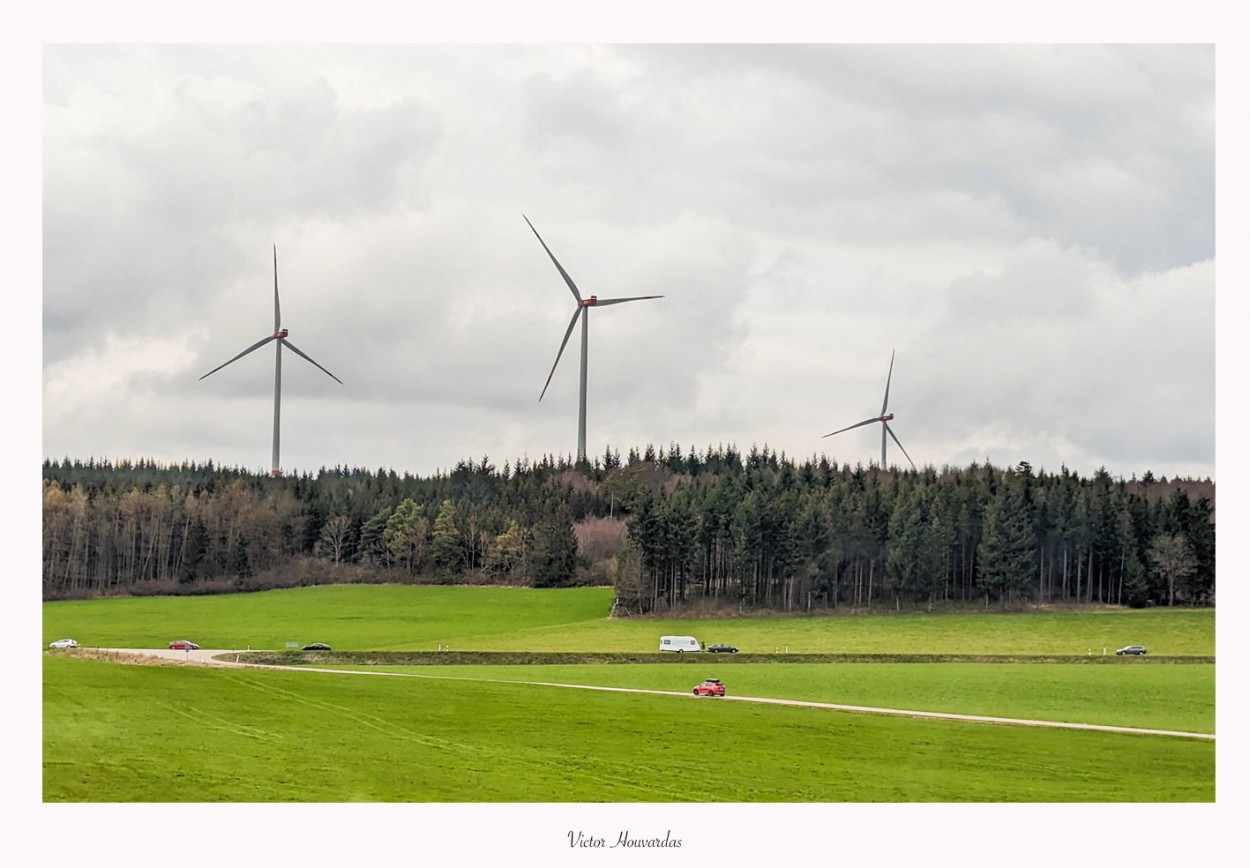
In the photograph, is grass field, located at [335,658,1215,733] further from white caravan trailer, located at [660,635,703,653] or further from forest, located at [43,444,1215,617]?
forest, located at [43,444,1215,617]

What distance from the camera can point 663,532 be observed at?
10325 cm

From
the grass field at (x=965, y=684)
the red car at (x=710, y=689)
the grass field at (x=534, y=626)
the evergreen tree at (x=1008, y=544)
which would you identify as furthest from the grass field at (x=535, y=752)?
the evergreen tree at (x=1008, y=544)

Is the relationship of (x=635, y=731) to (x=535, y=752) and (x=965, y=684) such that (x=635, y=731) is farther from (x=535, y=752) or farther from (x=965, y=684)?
(x=965, y=684)

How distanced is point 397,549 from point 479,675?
45.2m

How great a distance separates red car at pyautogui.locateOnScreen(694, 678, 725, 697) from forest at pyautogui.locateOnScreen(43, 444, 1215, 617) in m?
25.1

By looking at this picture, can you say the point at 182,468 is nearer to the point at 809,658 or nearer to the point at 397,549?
the point at 397,549

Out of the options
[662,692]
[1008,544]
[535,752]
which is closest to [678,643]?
[662,692]

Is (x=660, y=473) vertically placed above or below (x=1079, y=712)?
above

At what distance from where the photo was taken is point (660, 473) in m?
117

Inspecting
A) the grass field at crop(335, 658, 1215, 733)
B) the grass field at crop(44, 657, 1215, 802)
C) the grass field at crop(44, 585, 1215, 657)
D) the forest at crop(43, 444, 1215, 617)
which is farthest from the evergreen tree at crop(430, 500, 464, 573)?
the grass field at crop(44, 657, 1215, 802)

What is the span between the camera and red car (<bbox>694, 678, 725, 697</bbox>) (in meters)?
65.4

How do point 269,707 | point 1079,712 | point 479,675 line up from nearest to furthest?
point 269,707 → point 1079,712 → point 479,675

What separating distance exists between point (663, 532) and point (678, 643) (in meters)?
15.8

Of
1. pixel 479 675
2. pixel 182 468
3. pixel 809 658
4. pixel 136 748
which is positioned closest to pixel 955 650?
pixel 809 658
